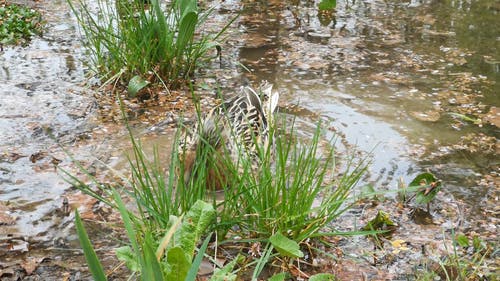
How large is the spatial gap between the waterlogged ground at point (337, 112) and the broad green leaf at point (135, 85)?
139 millimetres

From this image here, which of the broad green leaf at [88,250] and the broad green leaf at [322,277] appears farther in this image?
the broad green leaf at [322,277]

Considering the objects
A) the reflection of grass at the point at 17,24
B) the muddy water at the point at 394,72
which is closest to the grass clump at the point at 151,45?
the muddy water at the point at 394,72

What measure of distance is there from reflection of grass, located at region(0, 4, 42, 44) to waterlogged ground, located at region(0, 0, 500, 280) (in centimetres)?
17

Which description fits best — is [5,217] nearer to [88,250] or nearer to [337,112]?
→ [88,250]

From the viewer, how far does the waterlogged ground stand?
12.5 feet

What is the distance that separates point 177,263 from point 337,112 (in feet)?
10.9

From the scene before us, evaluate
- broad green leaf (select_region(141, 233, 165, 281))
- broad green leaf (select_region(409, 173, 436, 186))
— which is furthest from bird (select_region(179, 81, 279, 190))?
broad green leaf (select_region(141, 233, 165, 281))

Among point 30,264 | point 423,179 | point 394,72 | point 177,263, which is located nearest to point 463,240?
point 423,179

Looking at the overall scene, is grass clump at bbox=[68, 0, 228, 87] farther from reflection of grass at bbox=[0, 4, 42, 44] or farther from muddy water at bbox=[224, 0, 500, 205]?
reflection of grass at bbox=[0, 4, 42, 44]

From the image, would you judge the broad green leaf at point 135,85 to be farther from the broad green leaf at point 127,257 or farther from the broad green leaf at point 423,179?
the broad green leaf at point 127,257

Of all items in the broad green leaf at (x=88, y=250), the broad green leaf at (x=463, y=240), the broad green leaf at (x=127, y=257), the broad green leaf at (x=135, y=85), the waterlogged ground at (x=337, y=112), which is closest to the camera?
the broad green leaf at (x=88, y=250)

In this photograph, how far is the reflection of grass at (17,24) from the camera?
711 centimetres

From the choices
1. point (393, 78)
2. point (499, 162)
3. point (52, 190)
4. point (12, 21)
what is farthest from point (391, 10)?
point (52, 190)

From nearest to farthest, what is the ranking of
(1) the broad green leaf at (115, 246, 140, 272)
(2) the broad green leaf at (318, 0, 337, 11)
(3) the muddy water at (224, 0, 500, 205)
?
(1) the broad green leaf at (115, 246, 140, 272), (3) the muddy water at (224, 0, 500, 205), (2) the broad green leaf at (318, 0, 337, 11)
